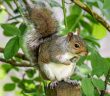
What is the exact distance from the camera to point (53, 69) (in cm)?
120

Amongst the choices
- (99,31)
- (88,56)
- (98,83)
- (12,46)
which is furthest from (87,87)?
(99,31)

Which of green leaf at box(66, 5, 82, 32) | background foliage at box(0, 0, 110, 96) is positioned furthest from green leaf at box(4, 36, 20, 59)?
green leaf at box(66, 5, 82, 32)

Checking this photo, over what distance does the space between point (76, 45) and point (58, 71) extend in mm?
113

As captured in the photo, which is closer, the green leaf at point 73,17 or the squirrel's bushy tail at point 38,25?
the squirrel's bushy tail at point 38,25

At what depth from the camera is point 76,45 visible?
1.27 metres

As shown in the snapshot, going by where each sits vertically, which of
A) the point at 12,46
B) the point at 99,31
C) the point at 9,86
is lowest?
the point at 9,86

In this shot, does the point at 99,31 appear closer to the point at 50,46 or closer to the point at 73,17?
the point at 73,17

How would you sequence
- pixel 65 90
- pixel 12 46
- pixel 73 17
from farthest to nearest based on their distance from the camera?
pixel 73 17
pixel 12 46
pixel 65 90

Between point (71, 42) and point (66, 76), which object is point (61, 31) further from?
point (66, 76)

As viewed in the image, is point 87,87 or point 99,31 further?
point 99,31

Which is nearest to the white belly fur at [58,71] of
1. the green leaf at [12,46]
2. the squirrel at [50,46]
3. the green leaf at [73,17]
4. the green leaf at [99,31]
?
the squirrel at [50,46]

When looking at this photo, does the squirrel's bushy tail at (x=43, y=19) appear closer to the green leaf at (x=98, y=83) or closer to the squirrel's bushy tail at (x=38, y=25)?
the squirrel's bushy tail at (x=38, y=25)

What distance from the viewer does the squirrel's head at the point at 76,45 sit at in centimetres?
126

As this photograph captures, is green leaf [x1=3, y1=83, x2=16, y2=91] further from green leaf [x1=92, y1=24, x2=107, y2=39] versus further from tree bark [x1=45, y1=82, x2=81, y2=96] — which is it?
tree bark [x1=45, y1=82, x2=81, y2=96]
